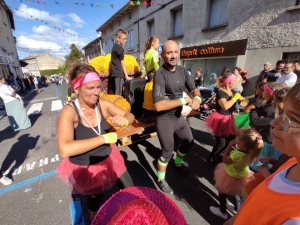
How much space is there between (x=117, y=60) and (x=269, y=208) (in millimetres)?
3951

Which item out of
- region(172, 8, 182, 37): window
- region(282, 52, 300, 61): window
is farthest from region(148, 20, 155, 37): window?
region(282, 52, 300, 61): window

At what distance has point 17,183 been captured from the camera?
9.39ft

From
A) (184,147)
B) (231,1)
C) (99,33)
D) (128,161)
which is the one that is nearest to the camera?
(184,147)

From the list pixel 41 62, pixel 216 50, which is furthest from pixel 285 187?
pixel 41 62

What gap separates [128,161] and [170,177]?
102cm

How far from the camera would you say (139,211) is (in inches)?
23.5

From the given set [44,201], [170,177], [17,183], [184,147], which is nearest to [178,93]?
[184,147]

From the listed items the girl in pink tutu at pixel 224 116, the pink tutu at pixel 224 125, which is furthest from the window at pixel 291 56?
the pink tutu at pixel 224 125

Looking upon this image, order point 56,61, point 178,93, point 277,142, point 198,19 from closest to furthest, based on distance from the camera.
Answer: point 277,142
point 178,93
point 198,19
point 56,61

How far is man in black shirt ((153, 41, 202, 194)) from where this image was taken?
85.3 inches

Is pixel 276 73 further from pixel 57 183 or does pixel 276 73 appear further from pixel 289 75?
pixel 57 183

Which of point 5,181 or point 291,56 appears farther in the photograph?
point 291,56

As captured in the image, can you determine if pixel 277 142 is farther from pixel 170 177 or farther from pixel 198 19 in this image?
pixel 198 19

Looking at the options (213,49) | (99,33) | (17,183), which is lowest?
(17,183)
